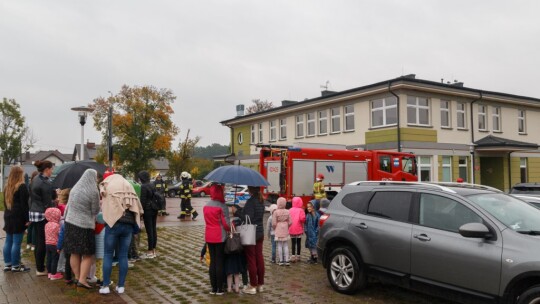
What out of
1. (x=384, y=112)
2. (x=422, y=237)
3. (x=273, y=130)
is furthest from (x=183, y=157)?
(x=422, y=237)

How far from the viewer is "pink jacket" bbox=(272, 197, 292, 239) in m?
8.62

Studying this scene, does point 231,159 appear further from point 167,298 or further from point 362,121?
point 167,298

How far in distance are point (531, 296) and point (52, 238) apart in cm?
681

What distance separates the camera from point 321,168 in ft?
58.2

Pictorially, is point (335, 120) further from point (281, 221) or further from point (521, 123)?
point (281, 221)

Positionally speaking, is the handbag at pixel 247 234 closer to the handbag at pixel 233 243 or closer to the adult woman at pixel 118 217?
the handbag at pixel 233 243

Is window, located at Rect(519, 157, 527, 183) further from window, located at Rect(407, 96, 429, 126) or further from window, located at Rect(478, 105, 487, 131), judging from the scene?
window, located at Rect(407, 96, 429, 126)

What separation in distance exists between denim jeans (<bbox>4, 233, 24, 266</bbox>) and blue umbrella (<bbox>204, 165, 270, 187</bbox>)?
3.77 metres

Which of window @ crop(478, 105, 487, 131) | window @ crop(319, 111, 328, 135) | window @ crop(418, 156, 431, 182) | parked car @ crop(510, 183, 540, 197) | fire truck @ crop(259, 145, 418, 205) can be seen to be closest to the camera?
parked car @ crop(510, 183, 540, 197)

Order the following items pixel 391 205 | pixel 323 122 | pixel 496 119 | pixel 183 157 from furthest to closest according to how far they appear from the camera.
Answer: pixel 183 157
pixel 323 122
pixel 496 119
pixel 391 205

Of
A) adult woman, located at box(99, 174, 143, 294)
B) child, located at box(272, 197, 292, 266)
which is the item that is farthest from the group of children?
adult woman, located at box(99, 174, 143, 294)

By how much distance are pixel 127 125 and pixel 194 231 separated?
954 inches

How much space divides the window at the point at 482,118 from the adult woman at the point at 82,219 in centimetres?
2542

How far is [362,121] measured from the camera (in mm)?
25141
